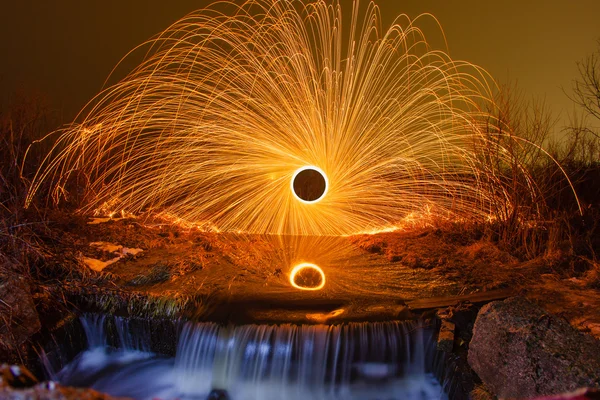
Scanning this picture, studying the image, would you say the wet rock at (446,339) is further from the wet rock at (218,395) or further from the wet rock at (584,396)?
the wet rock at (584,396)

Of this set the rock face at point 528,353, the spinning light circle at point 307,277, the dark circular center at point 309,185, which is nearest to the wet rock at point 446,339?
the rock face at point 528,353

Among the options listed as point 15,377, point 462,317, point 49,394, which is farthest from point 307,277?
point 49,394

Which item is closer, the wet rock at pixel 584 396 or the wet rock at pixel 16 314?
the wet rock at pixel 584 396

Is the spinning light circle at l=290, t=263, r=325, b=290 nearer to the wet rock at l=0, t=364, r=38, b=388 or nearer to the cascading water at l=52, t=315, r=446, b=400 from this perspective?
the cascading water at l=52, t=315, r=446, b=400

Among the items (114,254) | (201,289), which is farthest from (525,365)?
(114,254)

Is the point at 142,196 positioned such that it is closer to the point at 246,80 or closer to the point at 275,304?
the point at 246,80
